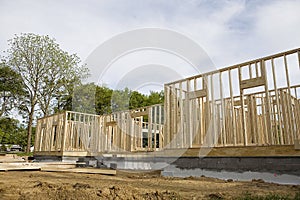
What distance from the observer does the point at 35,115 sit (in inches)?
834

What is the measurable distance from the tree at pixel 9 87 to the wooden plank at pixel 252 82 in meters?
19.3

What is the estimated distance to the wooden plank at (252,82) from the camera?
18.7ft

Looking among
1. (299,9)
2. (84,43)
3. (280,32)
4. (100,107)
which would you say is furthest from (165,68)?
(100,107)

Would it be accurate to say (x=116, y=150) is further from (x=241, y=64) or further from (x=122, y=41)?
(x=241, y=64)

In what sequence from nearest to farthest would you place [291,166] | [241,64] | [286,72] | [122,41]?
[291,166] < [286,72] < [241,64] < [122,41]

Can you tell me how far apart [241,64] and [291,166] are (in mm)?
2698

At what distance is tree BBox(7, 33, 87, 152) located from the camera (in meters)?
19.9

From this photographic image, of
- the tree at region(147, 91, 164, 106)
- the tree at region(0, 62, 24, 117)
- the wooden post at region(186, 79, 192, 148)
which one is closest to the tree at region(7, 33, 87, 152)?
the tree at region(0, 62, 24, 117)

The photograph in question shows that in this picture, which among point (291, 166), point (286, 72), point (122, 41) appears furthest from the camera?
point (122, 41)

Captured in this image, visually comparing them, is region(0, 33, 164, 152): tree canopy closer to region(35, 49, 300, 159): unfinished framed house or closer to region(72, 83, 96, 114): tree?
region(72, 83, 96, 114): tree

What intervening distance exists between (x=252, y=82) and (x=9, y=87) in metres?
20.7

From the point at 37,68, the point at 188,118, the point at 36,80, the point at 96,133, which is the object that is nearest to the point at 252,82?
the point at 188,118

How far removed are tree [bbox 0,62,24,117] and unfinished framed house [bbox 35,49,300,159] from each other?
33.2 feet

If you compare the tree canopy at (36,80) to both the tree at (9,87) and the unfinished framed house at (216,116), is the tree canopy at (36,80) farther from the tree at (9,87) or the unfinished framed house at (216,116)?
the unfinished framed house at (216,116)
